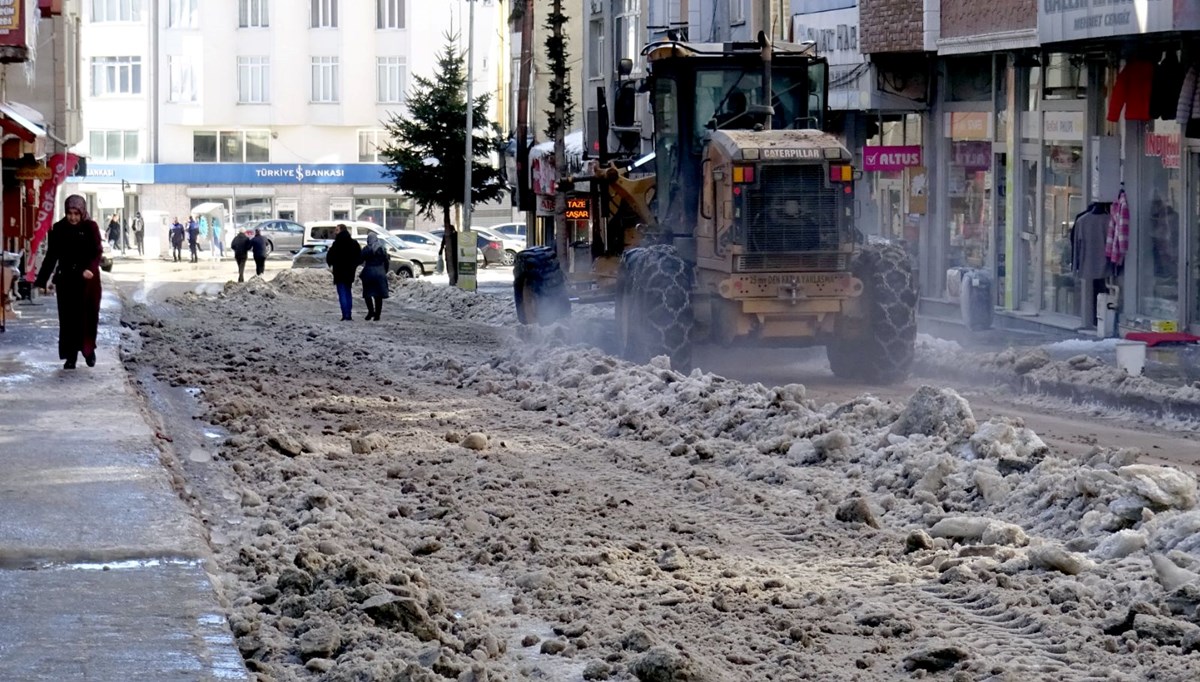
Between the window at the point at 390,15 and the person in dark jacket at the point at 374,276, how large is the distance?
177 ft

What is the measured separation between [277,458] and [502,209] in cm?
7102

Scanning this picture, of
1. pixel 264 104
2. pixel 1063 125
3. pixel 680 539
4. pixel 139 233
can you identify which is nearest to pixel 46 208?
pixel 1063 125

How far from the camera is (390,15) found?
83.3 meters

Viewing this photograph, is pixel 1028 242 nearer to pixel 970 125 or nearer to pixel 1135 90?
pixel 970 125

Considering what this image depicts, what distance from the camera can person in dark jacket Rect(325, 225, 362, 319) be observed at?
3028 cm

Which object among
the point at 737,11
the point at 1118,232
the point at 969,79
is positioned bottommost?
the point at 1118,232

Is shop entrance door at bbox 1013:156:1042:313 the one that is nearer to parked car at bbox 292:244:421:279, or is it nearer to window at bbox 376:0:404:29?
parked car at bbox 292:244:421:279

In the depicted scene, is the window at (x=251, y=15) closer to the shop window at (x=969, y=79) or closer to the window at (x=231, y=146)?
the window at (x=231, y=146)

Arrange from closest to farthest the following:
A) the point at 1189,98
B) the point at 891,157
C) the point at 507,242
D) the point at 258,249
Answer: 1. the point at 1189,98
2. the point at 891,157
3. the point at 258,249
4. the point at 507,242

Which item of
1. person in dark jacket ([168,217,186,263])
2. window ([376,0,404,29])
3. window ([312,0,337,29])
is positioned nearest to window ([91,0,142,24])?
window ([312,0,337,29])

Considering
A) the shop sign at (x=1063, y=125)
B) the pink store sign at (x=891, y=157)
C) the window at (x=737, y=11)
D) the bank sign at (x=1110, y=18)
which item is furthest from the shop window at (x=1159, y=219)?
the window at (x=737, y=11)

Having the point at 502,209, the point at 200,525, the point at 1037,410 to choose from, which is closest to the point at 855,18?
the point at 1037,410

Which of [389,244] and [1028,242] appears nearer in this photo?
[1028,242]

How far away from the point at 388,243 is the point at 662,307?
41248mm
